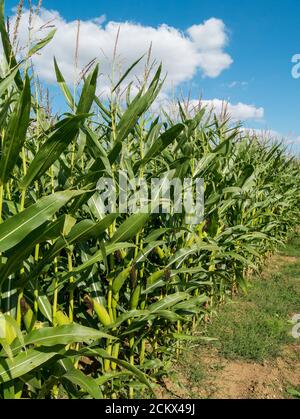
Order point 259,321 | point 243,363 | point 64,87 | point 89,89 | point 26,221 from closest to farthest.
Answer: point 26,221 < point 89,89 < point 64,87 < point 243,363 < point 259,321

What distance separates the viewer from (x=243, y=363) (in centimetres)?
318

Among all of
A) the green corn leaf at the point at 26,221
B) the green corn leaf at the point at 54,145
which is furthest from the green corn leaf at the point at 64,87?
the green corn leaf at the point at 26,221

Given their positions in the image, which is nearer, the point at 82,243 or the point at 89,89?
the point at 89,89

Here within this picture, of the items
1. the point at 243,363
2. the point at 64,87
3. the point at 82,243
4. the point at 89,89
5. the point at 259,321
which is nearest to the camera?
the point at 89,89

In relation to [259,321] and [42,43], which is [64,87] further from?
[259,321]

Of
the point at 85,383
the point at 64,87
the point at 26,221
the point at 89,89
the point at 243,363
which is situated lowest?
the point at 243,363

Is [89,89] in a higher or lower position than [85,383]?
higher

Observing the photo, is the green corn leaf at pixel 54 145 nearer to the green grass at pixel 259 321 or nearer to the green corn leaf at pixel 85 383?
the green corn leaf at pixel 85 383

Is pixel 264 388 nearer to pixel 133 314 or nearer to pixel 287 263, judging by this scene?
pixel 133 314

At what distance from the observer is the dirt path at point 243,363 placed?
2760 mm

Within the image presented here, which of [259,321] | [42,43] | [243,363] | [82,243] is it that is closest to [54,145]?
[42,43]

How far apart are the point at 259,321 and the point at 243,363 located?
855 millimetres
